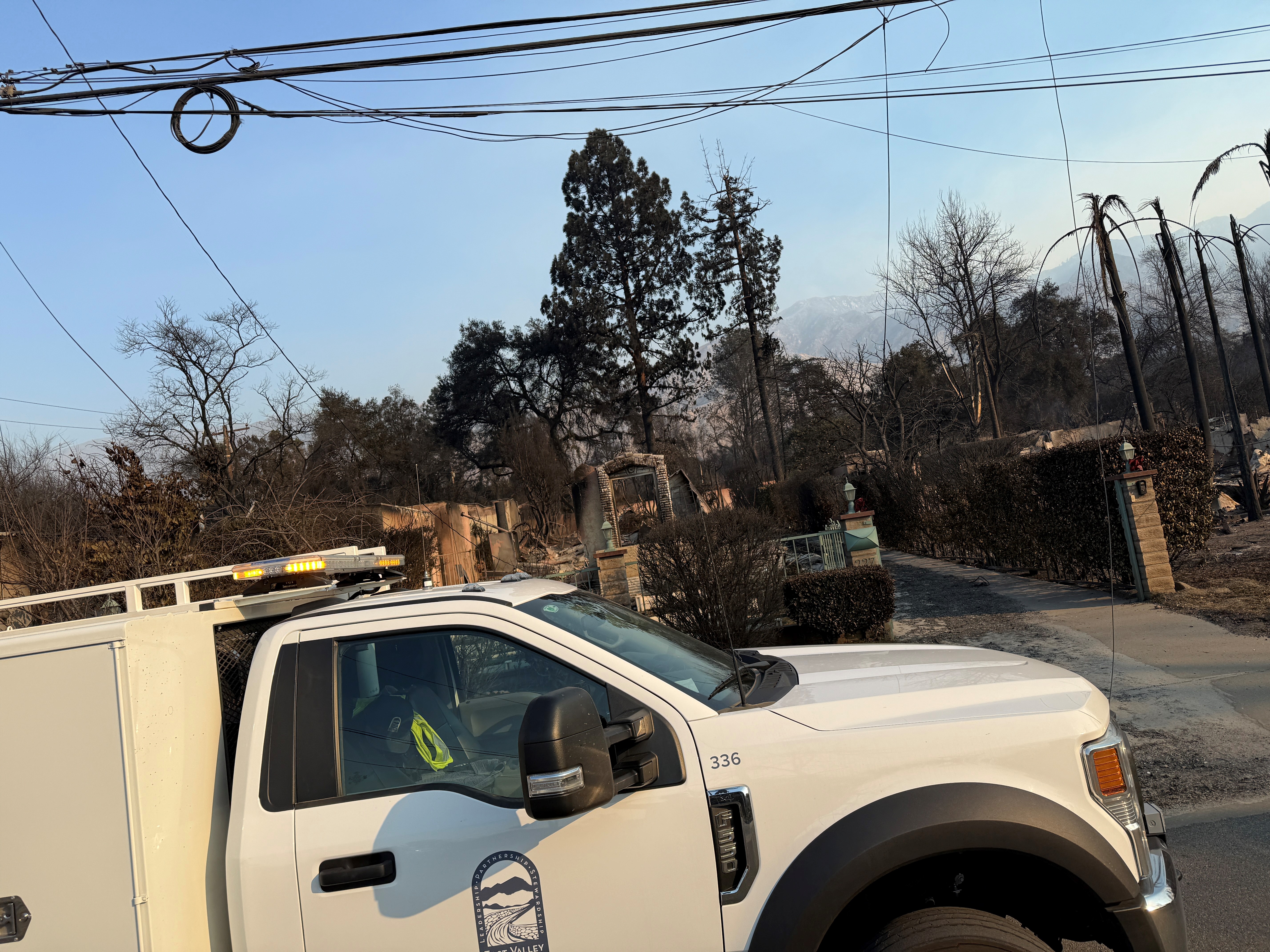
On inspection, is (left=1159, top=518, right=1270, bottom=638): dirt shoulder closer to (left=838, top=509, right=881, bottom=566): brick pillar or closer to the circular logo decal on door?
(left=838, top=509, right=881, bottom=566): brick pillar

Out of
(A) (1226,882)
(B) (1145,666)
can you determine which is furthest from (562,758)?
(B) (1145,666)

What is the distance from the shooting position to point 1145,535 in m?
10.0

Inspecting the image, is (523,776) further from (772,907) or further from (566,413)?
(566,413)

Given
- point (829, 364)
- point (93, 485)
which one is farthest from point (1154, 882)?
point (829, 364)

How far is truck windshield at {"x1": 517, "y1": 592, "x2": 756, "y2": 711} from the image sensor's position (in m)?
2.68

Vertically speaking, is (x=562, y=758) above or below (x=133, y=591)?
below

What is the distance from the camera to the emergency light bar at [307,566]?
3.05m

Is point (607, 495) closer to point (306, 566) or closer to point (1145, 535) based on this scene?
point (1145, 535)

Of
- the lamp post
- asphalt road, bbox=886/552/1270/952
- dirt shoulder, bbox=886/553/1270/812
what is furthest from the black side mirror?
the lamp post

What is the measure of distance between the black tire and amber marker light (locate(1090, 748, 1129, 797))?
0.49m

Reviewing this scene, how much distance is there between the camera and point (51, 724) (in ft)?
7.75

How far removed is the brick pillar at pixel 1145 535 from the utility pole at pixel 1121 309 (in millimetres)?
881

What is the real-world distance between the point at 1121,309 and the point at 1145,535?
480 centimetres

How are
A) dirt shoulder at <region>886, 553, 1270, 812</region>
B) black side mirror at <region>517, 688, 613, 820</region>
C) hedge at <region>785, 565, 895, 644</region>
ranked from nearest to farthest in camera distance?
black side mirror at <region>517, 688, 613, 820</region> < dirt shoulder at <region>886, 553, 1270, 812</region> < hedge at <region>785, 565, 895, 644</region>
